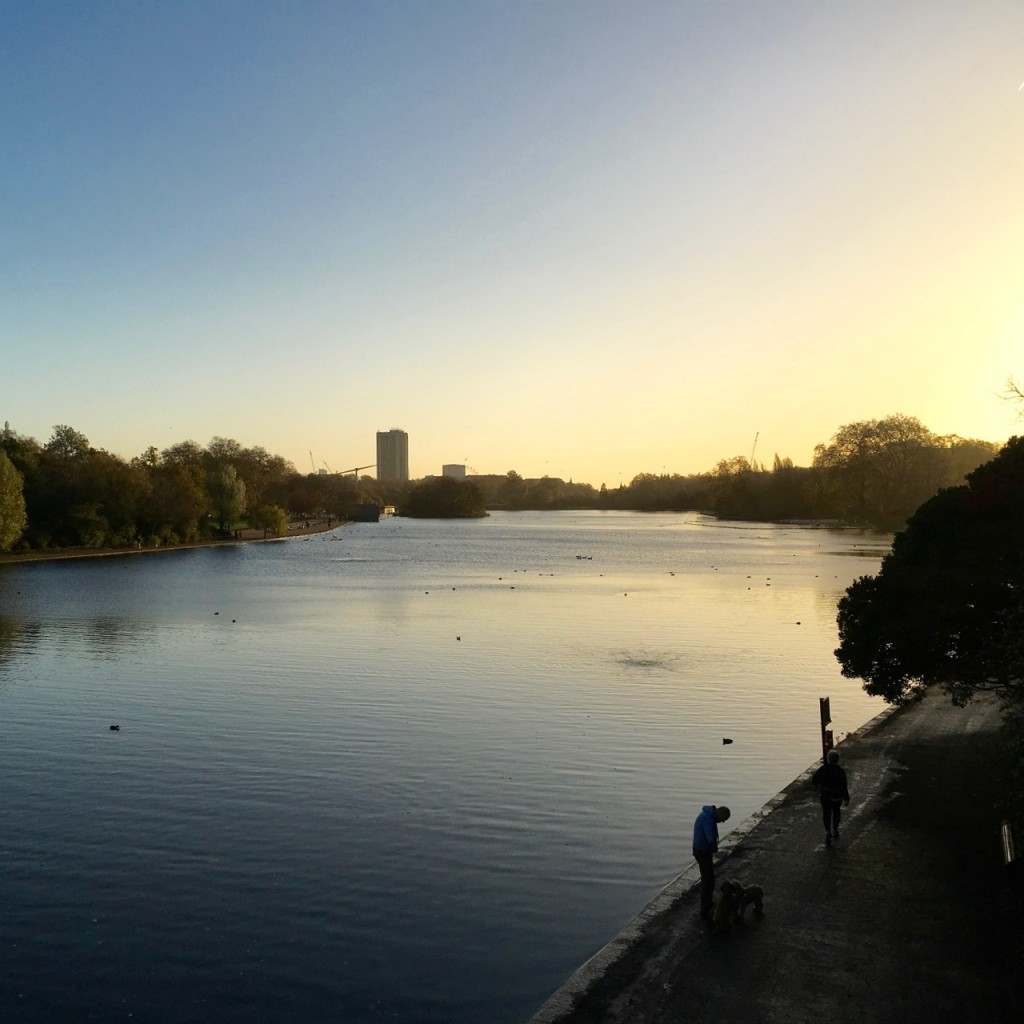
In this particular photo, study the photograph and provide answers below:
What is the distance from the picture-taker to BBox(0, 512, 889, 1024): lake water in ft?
41.0

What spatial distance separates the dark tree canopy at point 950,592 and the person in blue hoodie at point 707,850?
26.1 feet

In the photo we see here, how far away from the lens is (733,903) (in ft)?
39.9

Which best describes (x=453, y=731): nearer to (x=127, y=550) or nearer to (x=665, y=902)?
(x=665, y=902)

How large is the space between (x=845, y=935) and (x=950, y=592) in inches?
399

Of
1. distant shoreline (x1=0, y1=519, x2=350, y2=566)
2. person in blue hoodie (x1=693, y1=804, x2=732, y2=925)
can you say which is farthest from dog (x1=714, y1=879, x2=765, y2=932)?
distant shoreline (x1=0, y1=519, x2=350, y2=566)

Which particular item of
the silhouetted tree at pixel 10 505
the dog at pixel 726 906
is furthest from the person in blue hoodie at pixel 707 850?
the silhouetted tree at pixel 10 505

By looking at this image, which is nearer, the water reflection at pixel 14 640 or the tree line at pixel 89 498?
the water reflection at pixel 14 640

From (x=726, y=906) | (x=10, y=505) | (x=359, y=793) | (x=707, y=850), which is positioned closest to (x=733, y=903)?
(x=726, y=906)

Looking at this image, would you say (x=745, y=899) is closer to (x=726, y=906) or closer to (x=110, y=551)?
(x=726, y=906)

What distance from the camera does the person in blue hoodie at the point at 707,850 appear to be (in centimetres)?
1259

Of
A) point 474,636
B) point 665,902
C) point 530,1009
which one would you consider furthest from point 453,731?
point 474,636

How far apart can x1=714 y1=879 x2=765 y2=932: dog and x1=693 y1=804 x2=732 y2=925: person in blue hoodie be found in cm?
30

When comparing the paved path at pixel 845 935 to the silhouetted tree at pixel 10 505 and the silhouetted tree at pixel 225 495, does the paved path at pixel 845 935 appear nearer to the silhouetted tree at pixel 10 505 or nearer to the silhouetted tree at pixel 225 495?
the silhouetted tree at pixel 10 505

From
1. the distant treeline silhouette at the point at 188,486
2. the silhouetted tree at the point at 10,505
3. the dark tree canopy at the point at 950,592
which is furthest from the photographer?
the distant treeline silhouette at the point at 188,486
